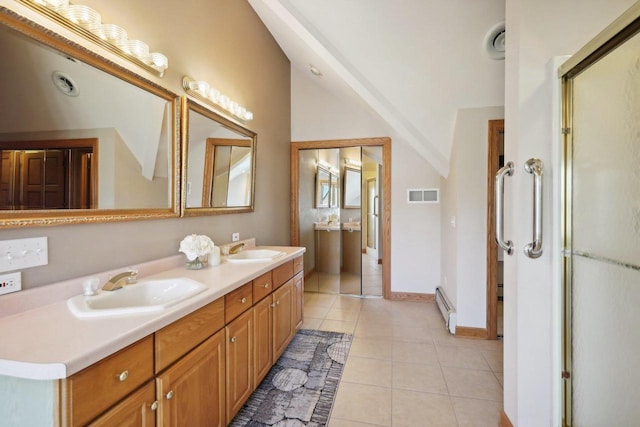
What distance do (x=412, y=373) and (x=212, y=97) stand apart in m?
2.64

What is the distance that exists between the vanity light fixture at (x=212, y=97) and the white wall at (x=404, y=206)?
1564 millimetres

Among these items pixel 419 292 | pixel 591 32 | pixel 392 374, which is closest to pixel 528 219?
pixel 591 32

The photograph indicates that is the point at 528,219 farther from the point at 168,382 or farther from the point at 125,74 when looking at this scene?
the point at 125,74

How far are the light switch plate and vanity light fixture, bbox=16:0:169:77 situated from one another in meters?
0.96

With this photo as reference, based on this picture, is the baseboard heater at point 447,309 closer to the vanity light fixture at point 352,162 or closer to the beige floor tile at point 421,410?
the beige floor tile at point 421,410

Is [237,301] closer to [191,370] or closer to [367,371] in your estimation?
[191,370]

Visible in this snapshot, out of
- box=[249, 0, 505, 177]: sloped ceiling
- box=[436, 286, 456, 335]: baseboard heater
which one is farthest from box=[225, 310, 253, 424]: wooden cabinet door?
box=[249, 0, 505, 177]: sloped ceiling

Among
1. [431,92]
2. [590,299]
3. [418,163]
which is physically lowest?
[590,299]

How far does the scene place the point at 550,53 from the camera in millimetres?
1273

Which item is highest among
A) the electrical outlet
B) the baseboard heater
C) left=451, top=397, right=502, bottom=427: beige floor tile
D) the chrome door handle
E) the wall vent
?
the wall vent

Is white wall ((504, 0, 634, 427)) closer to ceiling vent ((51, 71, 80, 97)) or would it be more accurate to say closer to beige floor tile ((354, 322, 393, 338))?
beige floor tile ((354, 322, 393, 338))

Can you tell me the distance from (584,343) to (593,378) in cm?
14

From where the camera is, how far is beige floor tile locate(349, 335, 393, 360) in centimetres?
234

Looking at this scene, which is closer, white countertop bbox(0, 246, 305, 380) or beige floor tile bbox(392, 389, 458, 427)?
white countertop bbox(0, 246, 305, 380)
